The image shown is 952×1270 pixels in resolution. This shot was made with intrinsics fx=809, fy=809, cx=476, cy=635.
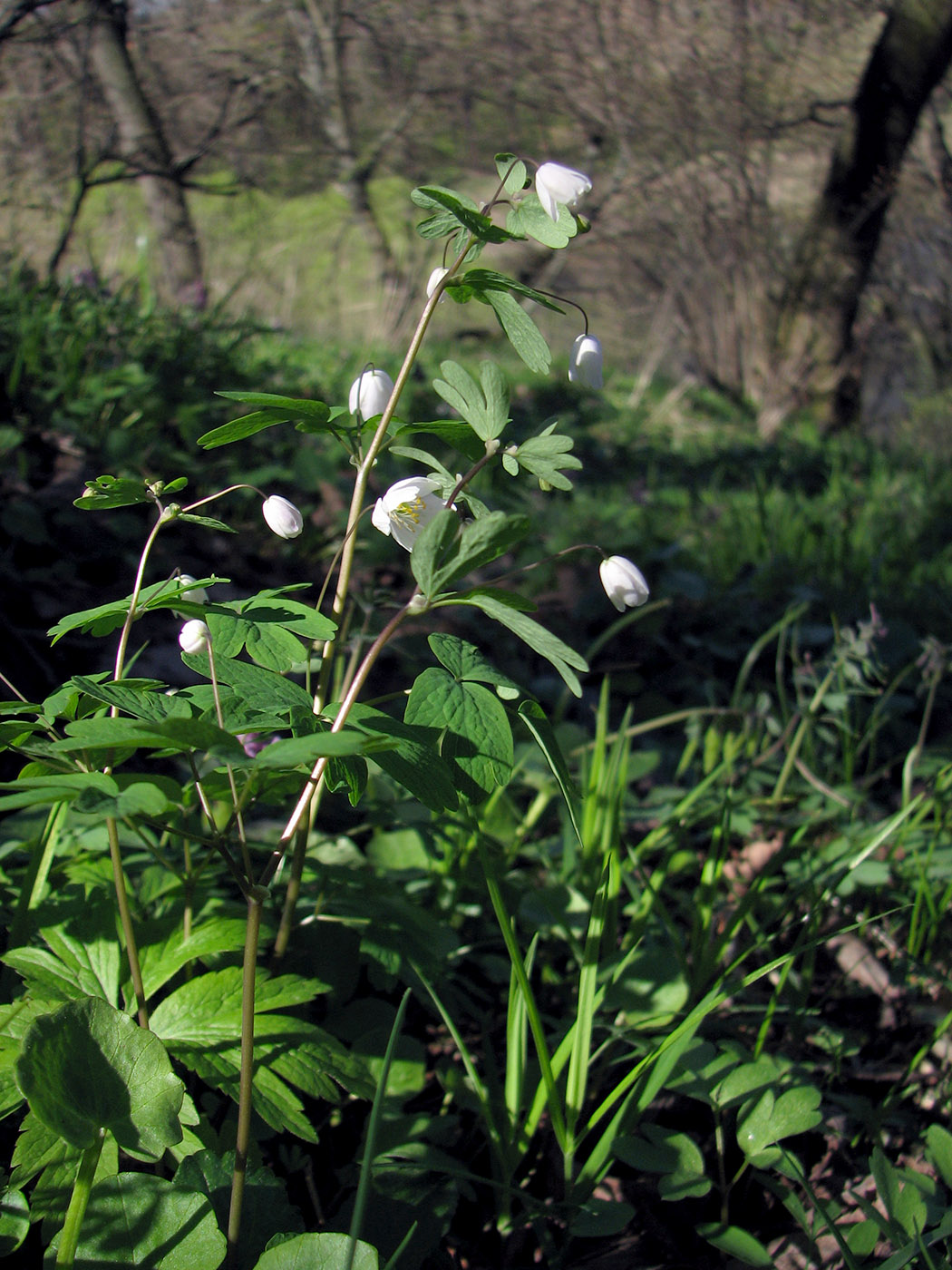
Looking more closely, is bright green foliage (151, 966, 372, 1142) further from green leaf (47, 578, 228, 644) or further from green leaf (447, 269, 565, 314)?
green leaf (447, 269, 565, 314)

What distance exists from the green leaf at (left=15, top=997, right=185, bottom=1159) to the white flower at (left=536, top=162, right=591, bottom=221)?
2.79 ft

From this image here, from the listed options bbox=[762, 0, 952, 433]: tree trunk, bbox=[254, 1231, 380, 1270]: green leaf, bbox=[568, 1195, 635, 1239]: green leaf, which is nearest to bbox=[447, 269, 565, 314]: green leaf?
bbox=[254, 1231, 380, 1270]: green leaf

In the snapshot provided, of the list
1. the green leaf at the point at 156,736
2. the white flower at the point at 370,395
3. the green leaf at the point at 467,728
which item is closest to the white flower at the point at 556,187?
the white flower at the point at 370,395

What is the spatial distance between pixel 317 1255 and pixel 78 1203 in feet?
0.69

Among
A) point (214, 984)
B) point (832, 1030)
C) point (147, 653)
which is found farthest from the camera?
point (147, 653)

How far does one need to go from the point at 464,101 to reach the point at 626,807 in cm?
817

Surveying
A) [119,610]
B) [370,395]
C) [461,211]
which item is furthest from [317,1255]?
[461,211]

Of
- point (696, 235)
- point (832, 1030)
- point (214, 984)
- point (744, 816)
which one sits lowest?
point (696, 235)

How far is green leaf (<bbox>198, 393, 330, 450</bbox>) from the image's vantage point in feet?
2.54

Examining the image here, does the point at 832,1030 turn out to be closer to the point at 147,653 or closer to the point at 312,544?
the point at 147,653

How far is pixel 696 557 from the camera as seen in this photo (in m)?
2.94

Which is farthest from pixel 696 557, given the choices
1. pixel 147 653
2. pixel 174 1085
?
pixel 174 1085

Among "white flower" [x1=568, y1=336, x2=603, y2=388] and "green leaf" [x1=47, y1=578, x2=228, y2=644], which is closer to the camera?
"green leaf" [x1=47, y1=578, x2=228, y2=644]

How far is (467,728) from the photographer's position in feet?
2.40
